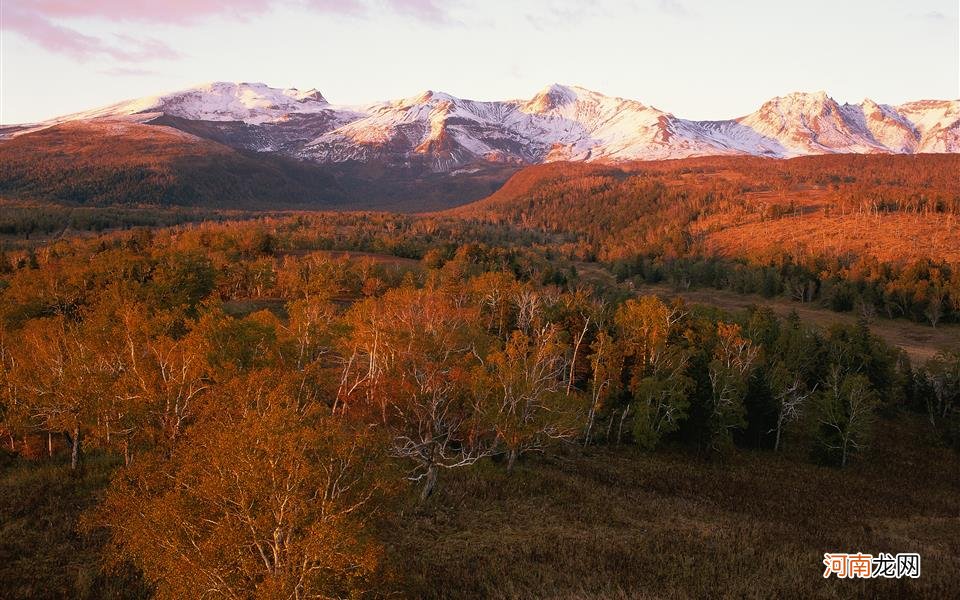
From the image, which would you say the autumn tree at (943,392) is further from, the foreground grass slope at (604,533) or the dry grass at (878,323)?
the foreground grass slope at (604,533)

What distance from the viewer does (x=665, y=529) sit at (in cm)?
3209

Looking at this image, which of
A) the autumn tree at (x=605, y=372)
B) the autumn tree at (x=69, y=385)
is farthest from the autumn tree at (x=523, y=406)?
the autumn tree at (x=69, y=385)

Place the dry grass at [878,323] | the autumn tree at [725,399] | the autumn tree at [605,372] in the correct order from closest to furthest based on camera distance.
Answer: the autumn tree at [725,399], the autumn tree at [605,372], the dry grass at [878,323]

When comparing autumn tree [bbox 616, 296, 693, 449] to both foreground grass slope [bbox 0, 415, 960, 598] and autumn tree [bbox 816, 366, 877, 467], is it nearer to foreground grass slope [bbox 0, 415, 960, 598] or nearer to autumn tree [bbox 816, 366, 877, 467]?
foreground grass slope [bbox 0, 415, 960, 598]

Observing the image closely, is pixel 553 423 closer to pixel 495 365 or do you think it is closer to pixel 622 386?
pixel 495 365

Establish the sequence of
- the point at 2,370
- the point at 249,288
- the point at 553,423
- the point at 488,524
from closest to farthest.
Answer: the point at 488,524 < the point at 2,370 < the point at 553,423 < the point at 249,288

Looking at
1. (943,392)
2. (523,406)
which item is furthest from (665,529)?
(943,392)

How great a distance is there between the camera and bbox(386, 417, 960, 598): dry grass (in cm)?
2350

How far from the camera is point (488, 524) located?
32469 mm

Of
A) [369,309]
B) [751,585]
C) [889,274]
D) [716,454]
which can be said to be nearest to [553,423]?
[751,585]

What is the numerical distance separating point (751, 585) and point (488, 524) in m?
14.6

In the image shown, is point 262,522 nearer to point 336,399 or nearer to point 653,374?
point 336,399

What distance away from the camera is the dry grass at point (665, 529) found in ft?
77.1

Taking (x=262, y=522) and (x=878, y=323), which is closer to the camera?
(x=262, y=522)
